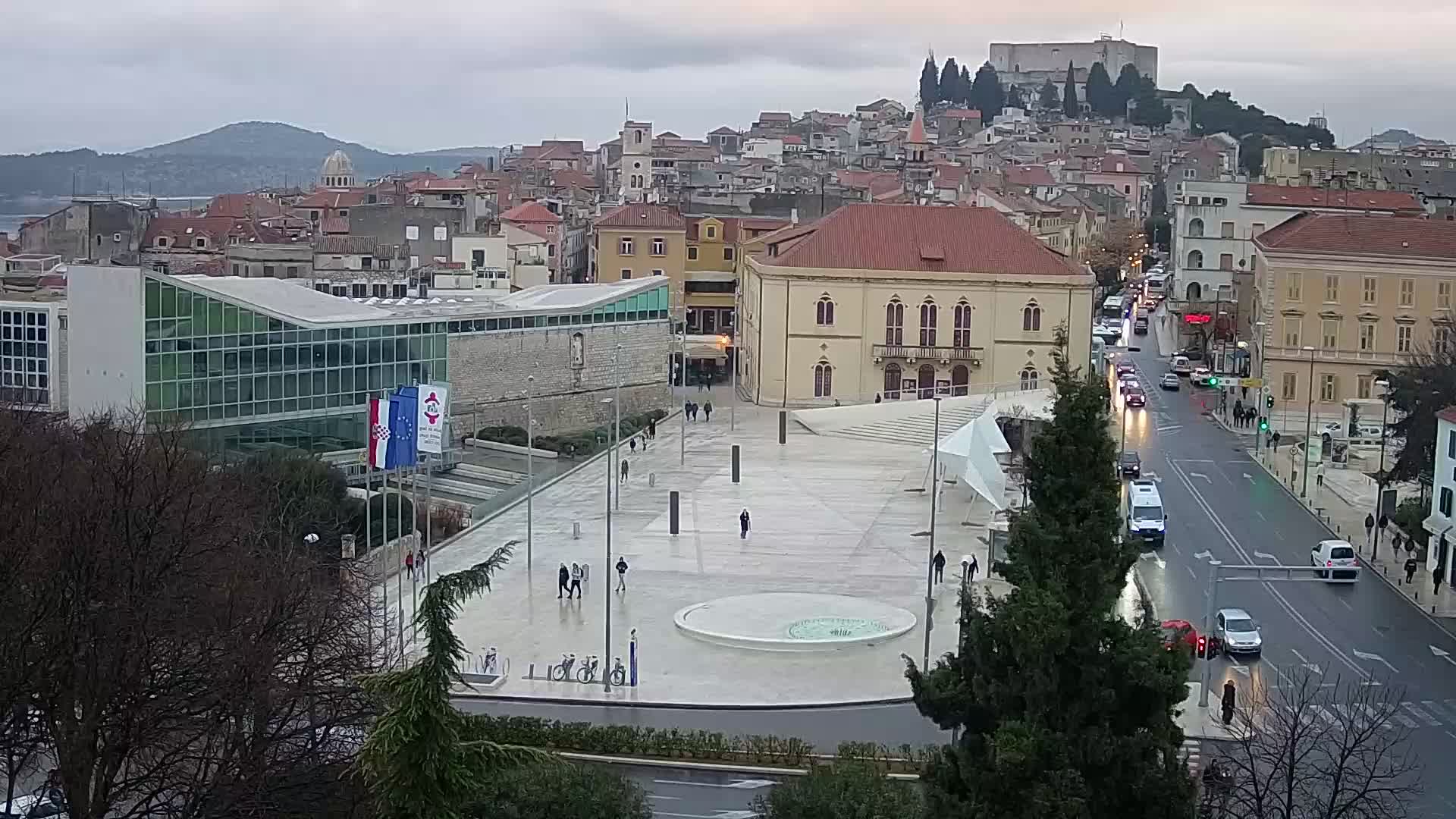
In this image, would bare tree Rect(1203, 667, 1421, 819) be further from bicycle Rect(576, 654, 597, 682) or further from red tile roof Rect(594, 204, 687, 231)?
red tile roof Rect(594, 204, 687, 231)

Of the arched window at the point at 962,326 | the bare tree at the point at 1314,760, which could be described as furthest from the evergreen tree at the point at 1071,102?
the bare tree at the point at 1314,760

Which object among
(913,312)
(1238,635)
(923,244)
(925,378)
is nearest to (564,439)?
(925,378)

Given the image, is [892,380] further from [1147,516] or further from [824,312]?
[1147,516]

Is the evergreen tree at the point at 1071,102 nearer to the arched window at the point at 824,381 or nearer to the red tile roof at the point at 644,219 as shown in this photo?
the red tile roof at the point at 644,219

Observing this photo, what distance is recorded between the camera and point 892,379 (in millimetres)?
58875

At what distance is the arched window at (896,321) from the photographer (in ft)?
192

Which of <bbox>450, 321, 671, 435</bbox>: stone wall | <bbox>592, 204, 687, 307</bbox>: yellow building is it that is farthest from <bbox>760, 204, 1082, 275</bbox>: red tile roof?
<bbox>592, 204, 687, 307</bbox>: yellow building

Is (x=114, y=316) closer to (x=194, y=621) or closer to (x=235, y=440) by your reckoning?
(x=235, y=440)

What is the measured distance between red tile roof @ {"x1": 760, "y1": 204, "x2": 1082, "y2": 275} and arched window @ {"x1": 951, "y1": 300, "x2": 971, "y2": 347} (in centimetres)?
121

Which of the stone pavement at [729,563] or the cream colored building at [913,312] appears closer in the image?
the stone pavement at [729,563]

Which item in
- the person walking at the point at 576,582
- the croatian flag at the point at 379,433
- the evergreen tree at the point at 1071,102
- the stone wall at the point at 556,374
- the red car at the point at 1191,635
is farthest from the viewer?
the evergreen tree at the point at 1071,102

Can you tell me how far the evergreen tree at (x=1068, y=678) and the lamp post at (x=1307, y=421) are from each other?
96.4ft

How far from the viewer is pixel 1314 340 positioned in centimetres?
5516

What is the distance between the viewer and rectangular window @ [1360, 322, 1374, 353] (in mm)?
54506
